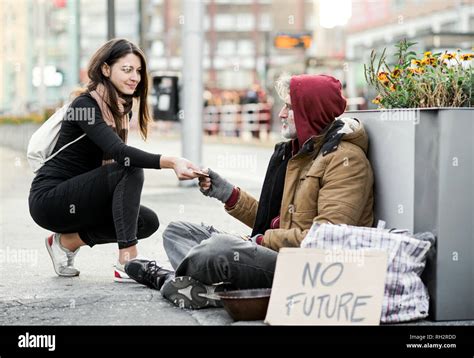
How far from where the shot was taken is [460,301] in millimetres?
4418

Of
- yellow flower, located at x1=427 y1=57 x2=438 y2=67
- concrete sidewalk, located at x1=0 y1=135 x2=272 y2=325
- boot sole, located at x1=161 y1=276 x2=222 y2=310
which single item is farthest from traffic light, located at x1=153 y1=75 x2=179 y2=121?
boot sole, located at x1=161 y1=276 x2=222 y2=310

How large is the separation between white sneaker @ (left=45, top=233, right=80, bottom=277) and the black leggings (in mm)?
158

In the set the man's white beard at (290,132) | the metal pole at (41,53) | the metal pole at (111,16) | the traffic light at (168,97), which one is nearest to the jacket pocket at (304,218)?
the man's white beard at (290,132)

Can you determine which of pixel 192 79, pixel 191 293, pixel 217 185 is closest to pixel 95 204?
pixel 217 185

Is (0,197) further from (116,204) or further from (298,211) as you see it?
(298,211)

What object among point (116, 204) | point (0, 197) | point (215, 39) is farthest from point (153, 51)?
point (116, 204)

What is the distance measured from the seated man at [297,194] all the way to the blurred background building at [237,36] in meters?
2.83

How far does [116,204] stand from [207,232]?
1.79 ft

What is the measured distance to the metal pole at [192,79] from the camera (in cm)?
1191

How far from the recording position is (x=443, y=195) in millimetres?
4348

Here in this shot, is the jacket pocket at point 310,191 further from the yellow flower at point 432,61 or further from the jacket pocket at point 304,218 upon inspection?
the yellow flower at point 432,61

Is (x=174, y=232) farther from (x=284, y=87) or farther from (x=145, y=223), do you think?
(x=284, y=87)

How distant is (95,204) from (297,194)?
1.38 m

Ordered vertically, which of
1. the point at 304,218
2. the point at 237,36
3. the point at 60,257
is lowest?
the point at 60,257
